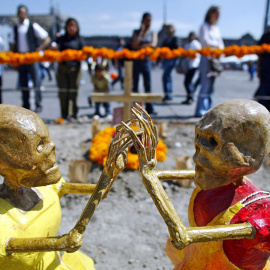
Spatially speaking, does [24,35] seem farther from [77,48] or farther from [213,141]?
[213,141]

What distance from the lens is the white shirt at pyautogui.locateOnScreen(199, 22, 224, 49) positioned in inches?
255

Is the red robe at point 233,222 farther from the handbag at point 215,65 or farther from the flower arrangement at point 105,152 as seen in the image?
the handbag at point 215,65

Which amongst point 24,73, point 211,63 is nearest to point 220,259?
point 211,63

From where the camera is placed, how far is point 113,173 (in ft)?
5.15

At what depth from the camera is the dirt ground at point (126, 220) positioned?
289 cm

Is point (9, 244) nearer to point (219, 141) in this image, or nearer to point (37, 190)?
point (37, 190)

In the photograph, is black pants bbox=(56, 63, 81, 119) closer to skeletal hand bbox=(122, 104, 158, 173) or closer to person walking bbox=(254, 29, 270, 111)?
person walking bbox=(254, 29, 270, 111)

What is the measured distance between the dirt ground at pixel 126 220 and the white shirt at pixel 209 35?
8.45 ft

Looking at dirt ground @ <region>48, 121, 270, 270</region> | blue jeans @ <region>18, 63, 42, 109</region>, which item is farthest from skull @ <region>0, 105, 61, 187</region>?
blue jeans @ <region>18, 63, 42, 109</region>

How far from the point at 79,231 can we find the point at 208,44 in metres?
5.85

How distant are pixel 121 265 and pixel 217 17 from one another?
17.0 feet

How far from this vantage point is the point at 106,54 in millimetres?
6387

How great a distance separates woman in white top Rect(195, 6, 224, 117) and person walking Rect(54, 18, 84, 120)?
96.6 inches

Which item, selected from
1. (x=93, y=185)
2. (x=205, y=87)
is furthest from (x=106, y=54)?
(x=93, y=185)
